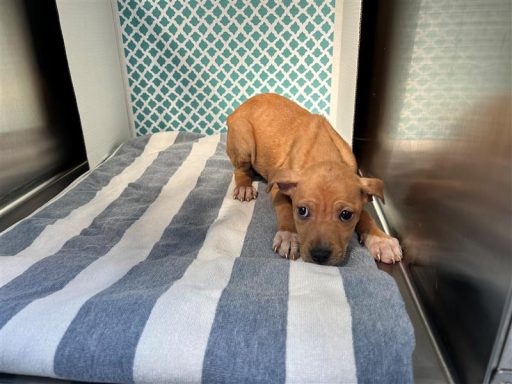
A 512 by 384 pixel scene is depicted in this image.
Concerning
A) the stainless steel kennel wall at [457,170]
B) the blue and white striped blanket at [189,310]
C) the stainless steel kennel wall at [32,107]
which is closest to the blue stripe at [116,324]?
the blue and white striped blanket at [189,310]

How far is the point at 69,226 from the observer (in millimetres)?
1928

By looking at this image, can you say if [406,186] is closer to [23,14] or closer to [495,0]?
[495,0]

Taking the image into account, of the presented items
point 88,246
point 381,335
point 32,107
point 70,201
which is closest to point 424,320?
point 381,335

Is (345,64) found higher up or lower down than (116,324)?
higher up

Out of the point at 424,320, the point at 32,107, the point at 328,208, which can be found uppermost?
the point at 32,107

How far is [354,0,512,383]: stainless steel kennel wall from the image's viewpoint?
92 centimetres

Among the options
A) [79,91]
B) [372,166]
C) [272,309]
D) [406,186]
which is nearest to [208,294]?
[272,309]

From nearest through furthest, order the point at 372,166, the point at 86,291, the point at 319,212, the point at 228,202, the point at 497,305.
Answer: the point at 497,305, the point at 86,291, the point at 319,212, the point at 228,202, the point at 372,166

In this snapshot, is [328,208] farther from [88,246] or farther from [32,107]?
[32,107]

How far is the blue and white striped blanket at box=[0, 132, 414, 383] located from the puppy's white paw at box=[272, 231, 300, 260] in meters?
0.04

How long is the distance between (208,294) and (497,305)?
2.50ft

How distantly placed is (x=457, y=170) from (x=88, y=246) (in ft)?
4.82

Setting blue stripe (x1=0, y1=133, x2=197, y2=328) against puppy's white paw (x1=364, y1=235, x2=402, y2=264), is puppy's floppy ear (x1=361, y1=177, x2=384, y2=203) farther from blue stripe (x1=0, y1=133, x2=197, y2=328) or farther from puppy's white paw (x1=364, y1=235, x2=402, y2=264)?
blue stripe (x1=0, y1=133, x2=197, y2=328)

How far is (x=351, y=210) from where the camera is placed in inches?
66.0
